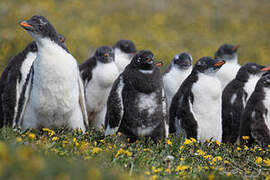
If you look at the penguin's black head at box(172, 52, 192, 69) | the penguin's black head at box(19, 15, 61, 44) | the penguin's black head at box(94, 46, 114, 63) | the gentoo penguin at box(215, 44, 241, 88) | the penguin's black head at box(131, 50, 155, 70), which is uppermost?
the penguin's black head at box(19, 15, 61, 44)

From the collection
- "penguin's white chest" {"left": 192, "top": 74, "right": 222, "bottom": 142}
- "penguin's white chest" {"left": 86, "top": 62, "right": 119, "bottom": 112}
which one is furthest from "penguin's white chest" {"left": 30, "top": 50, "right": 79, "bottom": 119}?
"penguin's white chest" {"left": 86, "top": 62, "right": 119, "bottom": 112}

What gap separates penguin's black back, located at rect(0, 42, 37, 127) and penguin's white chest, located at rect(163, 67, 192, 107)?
3478 mm

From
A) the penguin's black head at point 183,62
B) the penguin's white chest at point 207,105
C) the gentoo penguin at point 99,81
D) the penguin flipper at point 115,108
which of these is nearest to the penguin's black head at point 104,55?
the gentoo penguin at point 99,81

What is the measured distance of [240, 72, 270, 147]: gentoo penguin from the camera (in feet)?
Result: 27.1

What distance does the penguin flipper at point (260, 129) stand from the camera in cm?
826

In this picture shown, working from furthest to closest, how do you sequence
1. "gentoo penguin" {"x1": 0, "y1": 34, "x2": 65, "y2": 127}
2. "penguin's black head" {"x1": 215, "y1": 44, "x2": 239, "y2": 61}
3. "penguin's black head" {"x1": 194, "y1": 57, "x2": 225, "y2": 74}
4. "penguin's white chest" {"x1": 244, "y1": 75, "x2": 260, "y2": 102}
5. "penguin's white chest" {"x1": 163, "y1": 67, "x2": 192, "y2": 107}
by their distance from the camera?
"penguin's black head" {"x1": 215, "y1": 44, "x2": 239, "y2": 61} < "penguin's white chest" {"x1": 163, "y1": 67, "x2": 192, "y2": 107} < "penguin's white chest" {"x1": 244, "y1": 75, "x2": 260, "y2": 102} < "gentoo penguin" {"x1": 0, "y1": 34, "x2": 65, "y2": 127} < "penguin's black head" {"x1": 194, "y1": 57, "x2": 225, "y2": 74}

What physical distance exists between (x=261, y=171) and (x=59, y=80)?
365 centimetres

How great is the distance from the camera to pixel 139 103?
670 cm

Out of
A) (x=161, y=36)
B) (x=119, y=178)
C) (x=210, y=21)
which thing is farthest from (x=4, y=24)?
(x=119, y=178)

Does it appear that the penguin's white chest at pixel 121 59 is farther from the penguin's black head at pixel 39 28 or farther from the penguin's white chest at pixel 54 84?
the penguin's black head at pixel 39 28

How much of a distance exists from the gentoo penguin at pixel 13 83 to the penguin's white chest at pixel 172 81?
3.46 m

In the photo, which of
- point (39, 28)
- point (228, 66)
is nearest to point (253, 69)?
point (228, 66)

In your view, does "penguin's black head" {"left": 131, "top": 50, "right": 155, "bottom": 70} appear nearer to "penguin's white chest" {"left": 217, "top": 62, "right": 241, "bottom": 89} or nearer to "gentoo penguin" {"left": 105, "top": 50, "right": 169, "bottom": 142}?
"gentoo penguin" {"left": 105, "top": 50, "right": 169, "bottom": 142}

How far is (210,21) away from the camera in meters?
31.0
